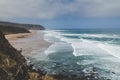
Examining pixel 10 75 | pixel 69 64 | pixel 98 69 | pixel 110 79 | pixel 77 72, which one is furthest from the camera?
pixel 69 64

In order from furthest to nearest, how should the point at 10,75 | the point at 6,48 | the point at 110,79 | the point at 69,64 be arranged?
1. the point at 69,64
2. the point at 110,79
3. the point at 6,48
4. the point at 10,75

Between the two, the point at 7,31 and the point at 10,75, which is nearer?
the point at 10,75

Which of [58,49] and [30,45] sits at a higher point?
[58,49]

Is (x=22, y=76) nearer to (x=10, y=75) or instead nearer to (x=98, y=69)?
(x=10, y=75)

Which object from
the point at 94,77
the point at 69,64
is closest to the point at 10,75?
the point at 94,77

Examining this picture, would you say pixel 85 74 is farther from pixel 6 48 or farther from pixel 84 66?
pixel 6 48

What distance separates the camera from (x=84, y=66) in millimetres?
21922

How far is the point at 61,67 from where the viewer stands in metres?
21.3

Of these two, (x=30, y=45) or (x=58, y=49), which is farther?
(x=30, y=45)

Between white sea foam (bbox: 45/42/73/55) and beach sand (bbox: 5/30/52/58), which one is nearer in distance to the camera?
beach sand (bbox: 5/30/52/58)

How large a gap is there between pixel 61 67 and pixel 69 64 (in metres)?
1.86

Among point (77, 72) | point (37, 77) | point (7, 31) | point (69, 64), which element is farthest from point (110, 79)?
point (7, 31)

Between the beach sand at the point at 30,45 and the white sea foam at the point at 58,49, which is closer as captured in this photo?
the beach sand at the point at 30,45

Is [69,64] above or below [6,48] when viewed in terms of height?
below
